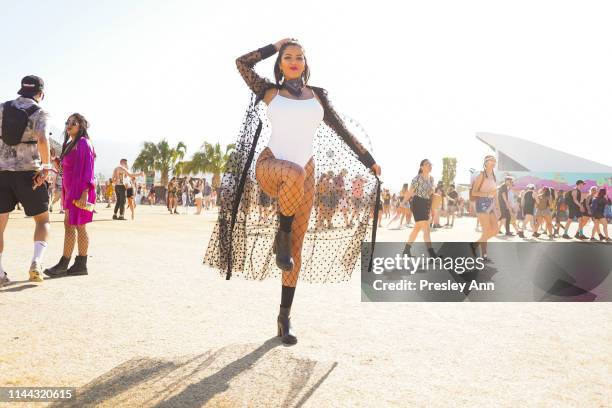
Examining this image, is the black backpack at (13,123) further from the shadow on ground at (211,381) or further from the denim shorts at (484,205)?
the denim shorts at (484,205)

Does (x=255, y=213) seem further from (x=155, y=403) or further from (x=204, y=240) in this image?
(x=204, y=240)

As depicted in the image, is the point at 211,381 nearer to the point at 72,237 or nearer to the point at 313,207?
the point at 313,207

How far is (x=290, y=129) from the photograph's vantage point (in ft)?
12.6

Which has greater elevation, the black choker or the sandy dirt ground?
the black choker

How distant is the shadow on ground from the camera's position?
256cm

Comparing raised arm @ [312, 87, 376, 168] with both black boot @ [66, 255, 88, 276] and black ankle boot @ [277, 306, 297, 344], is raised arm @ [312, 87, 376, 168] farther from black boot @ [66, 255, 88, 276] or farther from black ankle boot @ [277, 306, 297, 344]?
black boot @ [66, 255, 88, 276]

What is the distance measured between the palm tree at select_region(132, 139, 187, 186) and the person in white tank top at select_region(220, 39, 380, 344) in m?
68.8

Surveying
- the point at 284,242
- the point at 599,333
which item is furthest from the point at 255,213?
the point at 599,333

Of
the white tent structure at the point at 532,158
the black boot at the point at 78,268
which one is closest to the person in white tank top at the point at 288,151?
the black boot at the point at 78,268

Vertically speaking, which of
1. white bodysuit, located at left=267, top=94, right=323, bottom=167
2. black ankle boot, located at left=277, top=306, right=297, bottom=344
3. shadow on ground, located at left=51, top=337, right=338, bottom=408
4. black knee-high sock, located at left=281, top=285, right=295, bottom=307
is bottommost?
shadow on ground, located at left=51, top=337, right=338, bottom=408

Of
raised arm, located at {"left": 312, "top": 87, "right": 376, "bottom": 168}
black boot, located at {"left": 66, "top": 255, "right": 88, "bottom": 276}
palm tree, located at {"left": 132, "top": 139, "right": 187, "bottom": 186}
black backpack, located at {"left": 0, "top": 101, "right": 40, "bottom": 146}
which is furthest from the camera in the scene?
palm tree, located at {"left": 132, "top": 139, "right": 187, "bottom": 186}

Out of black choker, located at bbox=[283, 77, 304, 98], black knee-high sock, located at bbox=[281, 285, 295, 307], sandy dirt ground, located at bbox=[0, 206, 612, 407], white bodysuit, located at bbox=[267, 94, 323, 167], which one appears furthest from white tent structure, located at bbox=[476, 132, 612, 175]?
black knee-high sock, located at bbox=[281, 285, 295, 307]

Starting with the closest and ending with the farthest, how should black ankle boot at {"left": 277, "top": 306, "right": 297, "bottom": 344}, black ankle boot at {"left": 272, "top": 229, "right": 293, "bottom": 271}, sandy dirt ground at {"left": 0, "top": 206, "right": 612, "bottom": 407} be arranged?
sandy dirt ground at {"left": 0, "top": 206, "right": 612, "bottom": 407} < black ankle boot at {"left": 272, "top": 229, "right": 293, "bottom": 271} < black ankle boot at {"left": 277, "top": 306, "right": 297, "bottom": 344}

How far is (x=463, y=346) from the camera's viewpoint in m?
3.76
